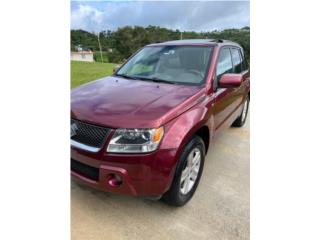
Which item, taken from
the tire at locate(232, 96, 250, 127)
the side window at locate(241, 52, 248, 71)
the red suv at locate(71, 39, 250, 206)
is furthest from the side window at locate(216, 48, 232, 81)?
the tire at locate(232, 96, 250, 127)

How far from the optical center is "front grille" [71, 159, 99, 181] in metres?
1.92

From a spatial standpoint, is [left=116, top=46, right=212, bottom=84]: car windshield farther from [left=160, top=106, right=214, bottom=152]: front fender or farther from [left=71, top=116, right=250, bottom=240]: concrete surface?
[left=71, top=116, right=250, bottom=240]: concrete surface

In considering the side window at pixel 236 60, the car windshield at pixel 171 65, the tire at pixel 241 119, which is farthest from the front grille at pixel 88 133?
the tire at pixel 241 119

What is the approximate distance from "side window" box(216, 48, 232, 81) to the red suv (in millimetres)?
20

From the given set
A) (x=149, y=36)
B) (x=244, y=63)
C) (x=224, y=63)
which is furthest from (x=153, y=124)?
(x=244, y=63)

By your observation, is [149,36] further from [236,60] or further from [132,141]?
[132,141]

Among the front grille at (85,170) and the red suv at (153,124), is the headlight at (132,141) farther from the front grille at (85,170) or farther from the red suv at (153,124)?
the front grille at (85,170)

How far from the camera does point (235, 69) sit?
3656 millimetres

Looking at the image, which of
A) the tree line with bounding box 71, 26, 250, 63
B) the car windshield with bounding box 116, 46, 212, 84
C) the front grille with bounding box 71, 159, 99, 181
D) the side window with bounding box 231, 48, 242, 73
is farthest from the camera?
the side window with bounding box 231, 48, 242, 73

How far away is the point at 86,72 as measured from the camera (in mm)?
2402
